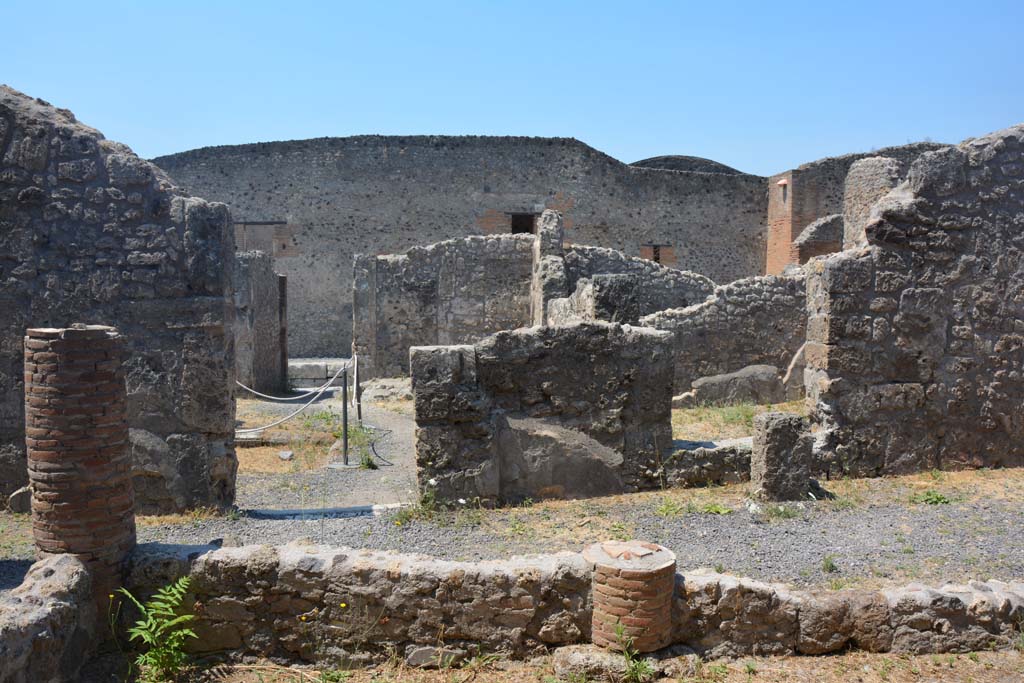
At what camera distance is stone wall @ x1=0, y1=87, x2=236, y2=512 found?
5715 mm

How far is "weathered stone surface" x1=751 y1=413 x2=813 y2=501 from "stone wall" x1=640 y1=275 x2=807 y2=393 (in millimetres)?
4534

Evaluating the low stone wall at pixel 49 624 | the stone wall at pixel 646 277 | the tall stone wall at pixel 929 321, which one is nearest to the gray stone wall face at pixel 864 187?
the stone wall at pixel 646 277

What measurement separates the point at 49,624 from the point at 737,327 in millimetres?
8983

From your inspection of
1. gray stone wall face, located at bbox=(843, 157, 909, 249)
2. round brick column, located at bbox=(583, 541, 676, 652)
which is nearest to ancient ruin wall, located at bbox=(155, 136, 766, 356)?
gray stone wall face, located at bbox=(843, 157, 909, 249)

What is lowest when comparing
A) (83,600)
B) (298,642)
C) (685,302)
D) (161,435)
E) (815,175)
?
(298,642)

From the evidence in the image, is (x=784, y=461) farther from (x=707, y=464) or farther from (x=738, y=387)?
(x=738, y=387)

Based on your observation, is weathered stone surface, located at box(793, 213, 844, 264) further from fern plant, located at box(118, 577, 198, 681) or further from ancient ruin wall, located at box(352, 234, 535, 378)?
fern plant, located at box(118, 577, 198, 681)

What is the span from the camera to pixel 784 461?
588 centimetres

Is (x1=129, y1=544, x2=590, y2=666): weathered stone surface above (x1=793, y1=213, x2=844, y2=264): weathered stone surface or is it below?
below

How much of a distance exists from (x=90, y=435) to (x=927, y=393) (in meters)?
6.52

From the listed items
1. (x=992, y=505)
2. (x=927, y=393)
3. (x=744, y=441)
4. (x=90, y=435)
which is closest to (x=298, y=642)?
(x=90, y=435)

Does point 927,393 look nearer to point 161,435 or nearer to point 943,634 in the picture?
point 943,634

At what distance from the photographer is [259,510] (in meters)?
6.19

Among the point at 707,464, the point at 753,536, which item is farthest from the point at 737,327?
the point at 753,536
